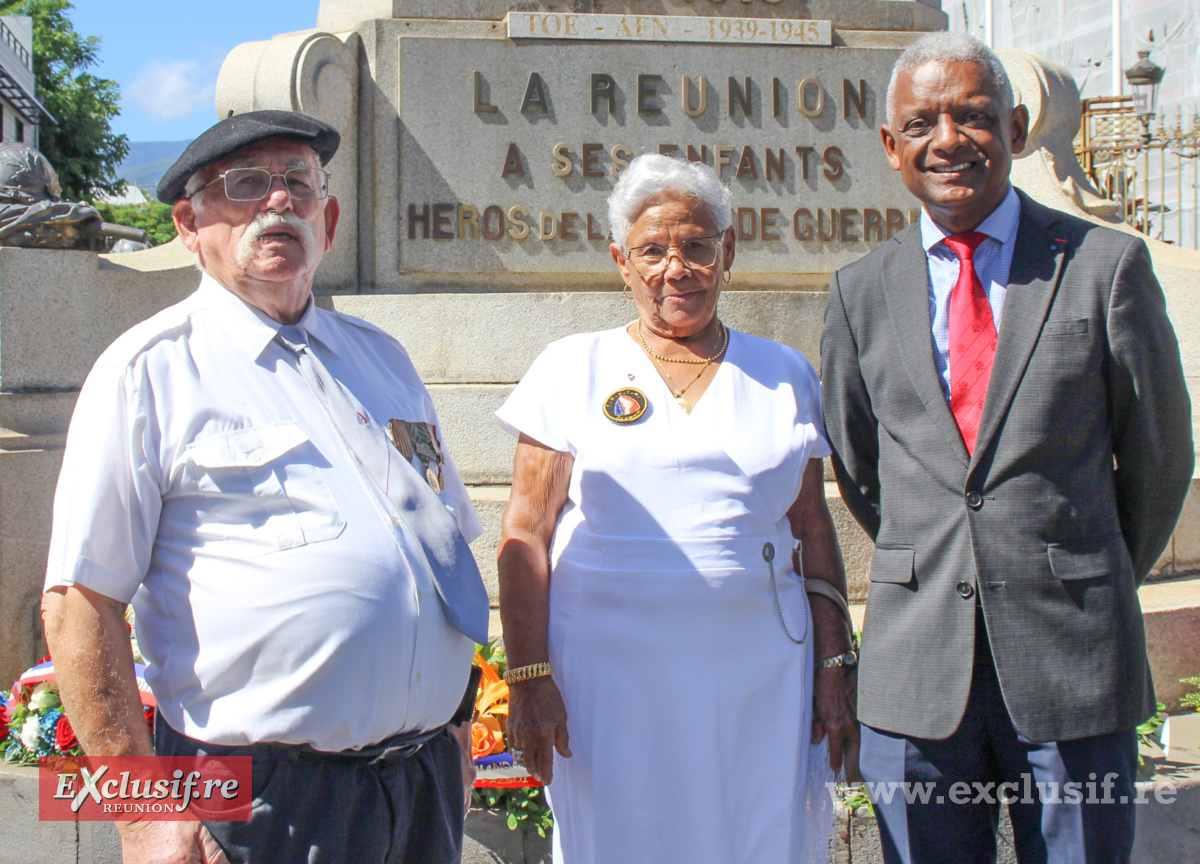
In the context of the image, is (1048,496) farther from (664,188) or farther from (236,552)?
(236,552)

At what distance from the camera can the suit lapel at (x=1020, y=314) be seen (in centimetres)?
196

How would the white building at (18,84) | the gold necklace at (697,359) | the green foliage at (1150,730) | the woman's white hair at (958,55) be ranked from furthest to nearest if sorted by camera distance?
the white building at (18,84), the green foliage at (1150,730), the gold necklace at (697,359), the woman's white hair at (958,55)

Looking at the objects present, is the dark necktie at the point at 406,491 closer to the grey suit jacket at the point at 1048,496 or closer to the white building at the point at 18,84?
the grey suit jacket at the point at 1048,496

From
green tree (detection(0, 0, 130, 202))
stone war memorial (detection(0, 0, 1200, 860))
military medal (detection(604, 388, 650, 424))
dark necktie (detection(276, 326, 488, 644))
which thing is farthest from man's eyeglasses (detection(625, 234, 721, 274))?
green tree (detection(0, 0, 130, 202))

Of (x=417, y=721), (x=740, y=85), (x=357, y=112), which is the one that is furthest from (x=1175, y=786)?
(x=357, y=112)

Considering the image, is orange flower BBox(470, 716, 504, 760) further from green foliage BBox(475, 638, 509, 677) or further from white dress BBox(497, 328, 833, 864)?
white dress BBox(497, 328, 833, 864)

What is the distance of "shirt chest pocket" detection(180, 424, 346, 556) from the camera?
179 centimetres

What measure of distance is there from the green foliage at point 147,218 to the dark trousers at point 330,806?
1513 inches

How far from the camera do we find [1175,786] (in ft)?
10.4

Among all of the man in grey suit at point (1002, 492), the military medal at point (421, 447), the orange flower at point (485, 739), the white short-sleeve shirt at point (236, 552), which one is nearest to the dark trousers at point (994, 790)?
the man in grey suit at point (1002, 492)

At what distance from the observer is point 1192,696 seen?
12.5 feet

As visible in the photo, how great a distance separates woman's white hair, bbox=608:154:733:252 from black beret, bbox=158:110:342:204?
70 centimetres

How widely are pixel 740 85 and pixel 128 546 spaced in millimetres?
4439

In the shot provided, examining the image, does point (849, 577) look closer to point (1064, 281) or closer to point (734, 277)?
point (734, 277)
